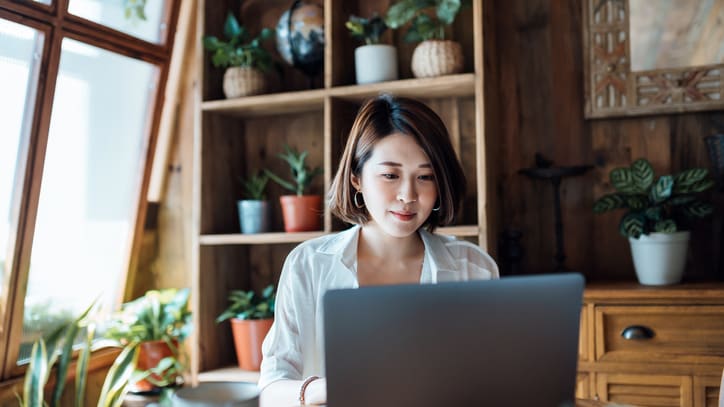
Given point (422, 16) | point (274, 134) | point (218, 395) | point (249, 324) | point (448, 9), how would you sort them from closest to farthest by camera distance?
point (218, 395) → point (448, 9) → point (422, 16) → point (249, 324) → point (274, 134)

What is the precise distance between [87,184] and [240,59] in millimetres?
918

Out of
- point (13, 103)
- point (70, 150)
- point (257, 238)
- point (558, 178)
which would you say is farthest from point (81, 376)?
point (558, 178)

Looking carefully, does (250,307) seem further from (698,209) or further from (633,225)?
(698,209)

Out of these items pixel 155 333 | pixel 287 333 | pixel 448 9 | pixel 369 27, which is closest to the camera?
pixel 287 333

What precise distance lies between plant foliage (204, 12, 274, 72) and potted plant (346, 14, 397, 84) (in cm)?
42

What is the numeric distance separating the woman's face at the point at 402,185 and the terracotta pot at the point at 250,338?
1.30 meters

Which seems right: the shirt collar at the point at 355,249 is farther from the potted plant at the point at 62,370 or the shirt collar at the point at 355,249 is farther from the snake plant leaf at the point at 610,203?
the potted plant at the point at 62,370

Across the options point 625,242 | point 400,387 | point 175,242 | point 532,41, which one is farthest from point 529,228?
point 400,387

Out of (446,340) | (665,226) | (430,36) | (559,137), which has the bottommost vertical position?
(446,340)

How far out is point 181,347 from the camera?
10.2 ft

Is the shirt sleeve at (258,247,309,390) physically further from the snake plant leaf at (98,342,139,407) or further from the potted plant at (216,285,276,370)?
the snake plant leaf at (98,342,139,407)

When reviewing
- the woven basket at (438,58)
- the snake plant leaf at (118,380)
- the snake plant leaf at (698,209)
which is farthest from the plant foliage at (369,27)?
the snake plant leaf at (118,380)

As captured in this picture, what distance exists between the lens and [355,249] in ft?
5.39

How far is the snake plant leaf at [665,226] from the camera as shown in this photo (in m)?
2.17
